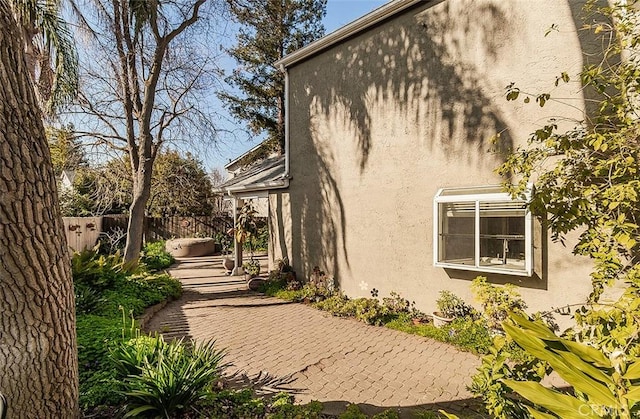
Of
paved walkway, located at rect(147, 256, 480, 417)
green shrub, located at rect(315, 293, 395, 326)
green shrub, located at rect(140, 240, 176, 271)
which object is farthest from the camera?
green shrub, located at rect(140, 240, 176, 271)

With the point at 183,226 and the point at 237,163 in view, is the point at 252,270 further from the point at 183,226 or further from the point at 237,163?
the point at 237,163

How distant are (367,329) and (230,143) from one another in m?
8.56

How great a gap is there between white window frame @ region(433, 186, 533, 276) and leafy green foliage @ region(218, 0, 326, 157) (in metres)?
15.4

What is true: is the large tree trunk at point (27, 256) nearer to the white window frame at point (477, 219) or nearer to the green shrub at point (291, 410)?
the green shrub at point (291, 410)

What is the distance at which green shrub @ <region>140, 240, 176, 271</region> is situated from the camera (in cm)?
1510

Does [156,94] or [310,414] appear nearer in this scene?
[310,414]

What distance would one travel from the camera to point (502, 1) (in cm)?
681

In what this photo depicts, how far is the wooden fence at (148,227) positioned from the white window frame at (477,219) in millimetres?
13551

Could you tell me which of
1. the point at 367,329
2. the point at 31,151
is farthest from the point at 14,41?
the point at 367,329

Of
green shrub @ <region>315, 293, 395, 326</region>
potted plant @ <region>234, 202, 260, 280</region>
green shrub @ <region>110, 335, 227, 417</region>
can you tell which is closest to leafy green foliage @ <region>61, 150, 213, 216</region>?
potted plant @ <region>234, 202, 260, 280</region>

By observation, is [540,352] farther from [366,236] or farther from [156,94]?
[156,94]

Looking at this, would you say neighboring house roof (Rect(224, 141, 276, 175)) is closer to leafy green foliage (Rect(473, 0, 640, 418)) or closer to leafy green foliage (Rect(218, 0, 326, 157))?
leafy green foliage (Rect(218, 0, 326, 157))

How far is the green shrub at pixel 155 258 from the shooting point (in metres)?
15.1

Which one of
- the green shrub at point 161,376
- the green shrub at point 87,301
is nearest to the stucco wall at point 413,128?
the green shrub at point 161,376
